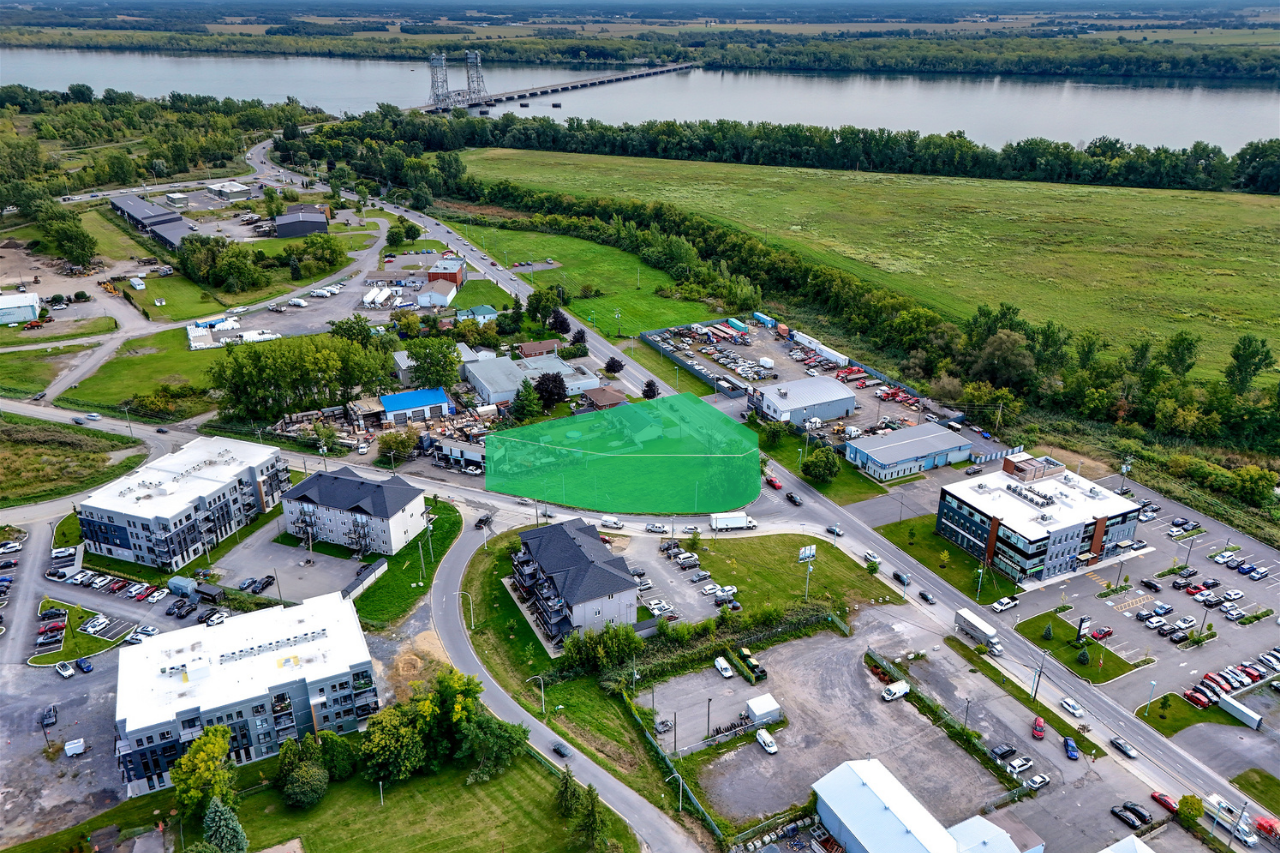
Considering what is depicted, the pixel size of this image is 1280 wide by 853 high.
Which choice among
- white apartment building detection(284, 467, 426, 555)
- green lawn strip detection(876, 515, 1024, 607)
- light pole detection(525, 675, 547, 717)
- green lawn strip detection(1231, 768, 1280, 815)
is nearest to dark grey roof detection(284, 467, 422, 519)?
white apartment building detection(284, 467, 426, 555)

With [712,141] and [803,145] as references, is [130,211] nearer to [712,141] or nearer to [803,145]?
[712,141]

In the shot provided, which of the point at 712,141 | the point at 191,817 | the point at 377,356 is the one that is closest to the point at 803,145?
the point at 712,141

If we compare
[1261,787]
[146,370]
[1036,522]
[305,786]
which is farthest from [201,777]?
[146,370]

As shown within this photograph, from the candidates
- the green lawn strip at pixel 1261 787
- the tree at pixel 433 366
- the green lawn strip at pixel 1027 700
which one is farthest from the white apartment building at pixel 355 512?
the green lawn strip at pixel 1261 787

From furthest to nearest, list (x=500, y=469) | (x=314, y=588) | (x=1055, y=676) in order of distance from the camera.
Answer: (x=500, y=469) < (x=314, y=588) < (x=1055, y=676)

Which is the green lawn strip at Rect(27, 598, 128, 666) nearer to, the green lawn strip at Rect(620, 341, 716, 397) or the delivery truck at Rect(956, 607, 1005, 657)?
the delivery truck at Rect(956, 607, 1005, 657)

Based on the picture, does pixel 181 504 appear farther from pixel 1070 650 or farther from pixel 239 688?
pixel 1070 650

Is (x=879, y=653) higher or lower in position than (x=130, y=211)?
lower

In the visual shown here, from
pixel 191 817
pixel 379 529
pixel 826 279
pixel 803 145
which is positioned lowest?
pixel 191 817

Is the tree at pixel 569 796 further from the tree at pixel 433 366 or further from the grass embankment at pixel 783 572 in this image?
the tree at pixel 433 366
